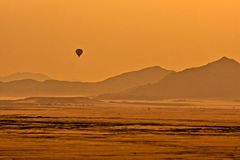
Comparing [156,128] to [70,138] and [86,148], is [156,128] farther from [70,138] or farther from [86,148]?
[86,148]

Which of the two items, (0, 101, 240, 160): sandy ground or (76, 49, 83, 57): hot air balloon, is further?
(76, 49, 83, 57): hot air balloon

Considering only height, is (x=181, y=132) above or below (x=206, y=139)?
above

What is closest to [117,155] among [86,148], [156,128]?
[86,148]

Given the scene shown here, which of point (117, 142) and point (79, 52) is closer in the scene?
point (117, 142)

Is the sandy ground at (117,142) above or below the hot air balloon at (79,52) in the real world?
below

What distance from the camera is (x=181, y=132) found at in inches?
4055

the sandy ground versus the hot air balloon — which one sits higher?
the hot air balloon

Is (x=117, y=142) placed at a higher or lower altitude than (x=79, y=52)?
lower

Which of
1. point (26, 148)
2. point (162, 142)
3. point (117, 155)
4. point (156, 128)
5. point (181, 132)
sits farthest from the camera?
point (156, 128)

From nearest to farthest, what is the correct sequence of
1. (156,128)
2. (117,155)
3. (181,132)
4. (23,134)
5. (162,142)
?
(117,155) → (162,142) → (23,134) → (181,132) → (156,128)

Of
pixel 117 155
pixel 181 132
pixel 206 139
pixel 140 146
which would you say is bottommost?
pixel 117 155

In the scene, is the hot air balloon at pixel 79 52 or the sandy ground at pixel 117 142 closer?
the sandy ground at pixel 117 142

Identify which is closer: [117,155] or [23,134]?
[117,155]

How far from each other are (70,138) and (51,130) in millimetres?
14012
